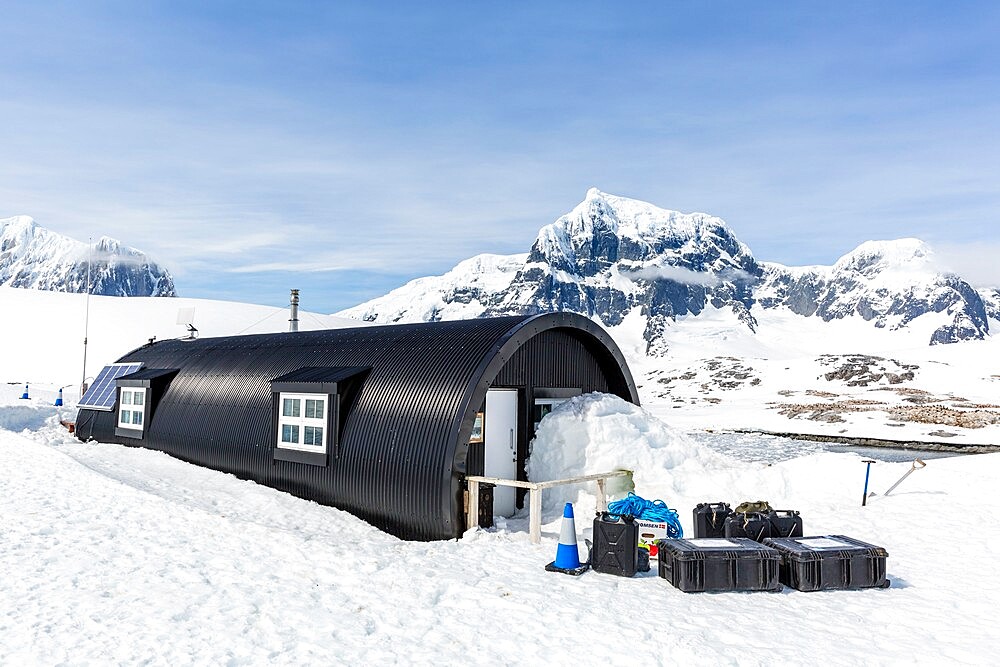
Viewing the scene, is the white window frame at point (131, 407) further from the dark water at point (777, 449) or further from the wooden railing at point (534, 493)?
the dark water at point (777, 449)

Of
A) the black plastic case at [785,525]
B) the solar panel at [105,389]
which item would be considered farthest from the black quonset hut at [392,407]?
the black plastic case at [785,525]

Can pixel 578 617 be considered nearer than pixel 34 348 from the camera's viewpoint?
Yes

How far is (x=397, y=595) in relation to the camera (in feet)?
28.9

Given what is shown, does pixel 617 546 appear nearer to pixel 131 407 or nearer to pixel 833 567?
pixel 833 567

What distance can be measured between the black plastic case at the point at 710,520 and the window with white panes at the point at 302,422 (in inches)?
302

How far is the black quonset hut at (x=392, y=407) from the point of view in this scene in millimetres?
12906

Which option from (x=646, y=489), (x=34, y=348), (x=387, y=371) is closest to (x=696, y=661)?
(x=646, y=489)

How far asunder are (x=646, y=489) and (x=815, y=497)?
4.18 meters

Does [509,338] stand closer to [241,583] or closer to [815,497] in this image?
[241,583]

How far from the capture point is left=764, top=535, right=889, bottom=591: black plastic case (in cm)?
956

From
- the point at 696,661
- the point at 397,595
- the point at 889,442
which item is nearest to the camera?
the point at 696,661

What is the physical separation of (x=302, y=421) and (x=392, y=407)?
2.69 metres

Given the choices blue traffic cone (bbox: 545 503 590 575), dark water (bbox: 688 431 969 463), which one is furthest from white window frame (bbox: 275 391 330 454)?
dark water (bbox: 688 431 969 463)

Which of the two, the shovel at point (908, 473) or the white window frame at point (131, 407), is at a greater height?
the white window frame at point (131, 407)
